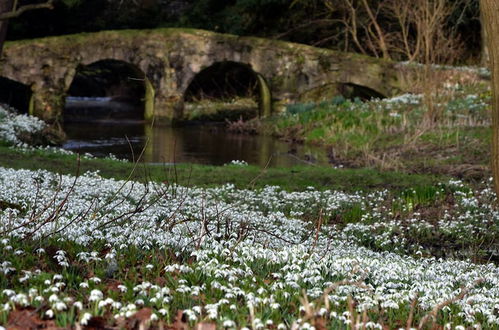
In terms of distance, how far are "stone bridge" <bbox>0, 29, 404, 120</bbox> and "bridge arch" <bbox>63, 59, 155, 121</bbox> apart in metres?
0.63

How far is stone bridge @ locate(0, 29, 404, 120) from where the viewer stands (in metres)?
29.4

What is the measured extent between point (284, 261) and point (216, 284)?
1.17 metres

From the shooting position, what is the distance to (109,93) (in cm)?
4612

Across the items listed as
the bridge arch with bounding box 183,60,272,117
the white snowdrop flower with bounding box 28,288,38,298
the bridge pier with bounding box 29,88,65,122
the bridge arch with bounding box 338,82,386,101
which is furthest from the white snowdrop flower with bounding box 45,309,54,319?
the bridge arch with bounding box 183,60,272,117

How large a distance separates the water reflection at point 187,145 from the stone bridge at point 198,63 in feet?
5.63

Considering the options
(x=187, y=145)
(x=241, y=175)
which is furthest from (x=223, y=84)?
(x=241, y=175)

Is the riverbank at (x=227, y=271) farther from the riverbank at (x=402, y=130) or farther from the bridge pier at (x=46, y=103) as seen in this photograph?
the bridge pier at (x=46, y=103)

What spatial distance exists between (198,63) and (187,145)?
857 centimetres

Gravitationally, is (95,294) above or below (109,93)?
above

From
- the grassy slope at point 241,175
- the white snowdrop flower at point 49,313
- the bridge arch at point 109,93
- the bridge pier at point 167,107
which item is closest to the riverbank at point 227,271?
the white snowdrop flower at point 49,313

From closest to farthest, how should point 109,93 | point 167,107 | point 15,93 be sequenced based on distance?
point 167,107 → point 15,93 → point 109,93

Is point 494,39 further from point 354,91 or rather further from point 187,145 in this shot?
point 354,91

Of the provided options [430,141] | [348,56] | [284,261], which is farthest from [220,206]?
[348,56]

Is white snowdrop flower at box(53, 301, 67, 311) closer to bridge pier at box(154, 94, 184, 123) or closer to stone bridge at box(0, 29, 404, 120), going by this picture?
stone bridge at box(0, 29, 404, 120)
